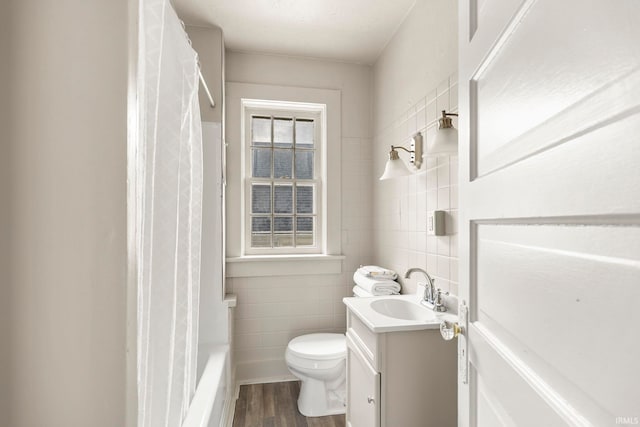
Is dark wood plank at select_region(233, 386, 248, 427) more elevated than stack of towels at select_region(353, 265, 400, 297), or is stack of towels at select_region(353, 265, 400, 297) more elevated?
stack of towels at select_region(353, 265, 400, 297)

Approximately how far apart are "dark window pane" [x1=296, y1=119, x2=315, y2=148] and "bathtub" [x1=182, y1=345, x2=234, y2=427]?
1.56m

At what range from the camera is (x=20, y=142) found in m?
0.51

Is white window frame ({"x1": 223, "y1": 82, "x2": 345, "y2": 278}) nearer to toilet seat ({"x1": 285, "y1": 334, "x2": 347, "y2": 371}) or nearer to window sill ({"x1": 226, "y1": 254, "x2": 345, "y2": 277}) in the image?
window sill ({"x1": 226, "y1": 254, "x2": 345, "y2": 277})

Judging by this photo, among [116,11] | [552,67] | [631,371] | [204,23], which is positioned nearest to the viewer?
[631,371]

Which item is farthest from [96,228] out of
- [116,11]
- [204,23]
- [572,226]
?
[204,23]

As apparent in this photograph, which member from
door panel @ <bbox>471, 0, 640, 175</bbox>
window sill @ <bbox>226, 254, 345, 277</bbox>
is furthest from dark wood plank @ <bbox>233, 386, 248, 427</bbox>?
door panel @ <bbox>471, 0, 640, 175</bbox>

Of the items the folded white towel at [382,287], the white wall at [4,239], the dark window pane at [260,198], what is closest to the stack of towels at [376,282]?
the folded white towel at [382,287]

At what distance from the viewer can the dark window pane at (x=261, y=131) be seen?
244 cm

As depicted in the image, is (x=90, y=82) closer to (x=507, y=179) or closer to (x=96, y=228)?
(x=96, y=228)

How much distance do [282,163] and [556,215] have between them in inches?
85.8

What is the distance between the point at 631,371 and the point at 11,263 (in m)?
0.82

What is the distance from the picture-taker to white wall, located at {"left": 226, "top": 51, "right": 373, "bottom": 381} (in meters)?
2.27

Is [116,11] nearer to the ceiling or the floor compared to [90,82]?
nearer to the ceiling

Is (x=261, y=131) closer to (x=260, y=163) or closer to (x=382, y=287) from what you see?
(x=260, y=163)
